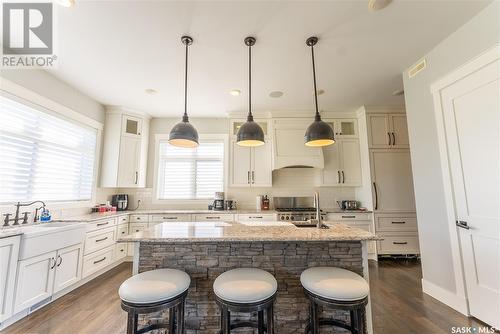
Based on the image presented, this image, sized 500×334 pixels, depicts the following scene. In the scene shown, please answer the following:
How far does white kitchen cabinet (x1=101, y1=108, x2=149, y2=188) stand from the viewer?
3887mm

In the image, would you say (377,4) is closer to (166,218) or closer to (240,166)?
(240,166)

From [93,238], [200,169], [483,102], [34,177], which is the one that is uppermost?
[483,102]

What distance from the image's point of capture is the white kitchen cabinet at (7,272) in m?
1.90

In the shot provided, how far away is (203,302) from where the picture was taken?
1.79 metres

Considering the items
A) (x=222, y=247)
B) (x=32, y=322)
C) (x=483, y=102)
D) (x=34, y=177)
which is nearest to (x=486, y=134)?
(x=483, y=102)

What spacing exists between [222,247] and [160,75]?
2.57 metres

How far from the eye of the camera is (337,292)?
1.34 metres

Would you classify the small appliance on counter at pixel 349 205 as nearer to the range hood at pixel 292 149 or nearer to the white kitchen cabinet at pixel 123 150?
the range hood at pixel 292 149

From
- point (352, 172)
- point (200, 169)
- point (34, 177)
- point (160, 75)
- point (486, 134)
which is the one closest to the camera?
point (486, 134)

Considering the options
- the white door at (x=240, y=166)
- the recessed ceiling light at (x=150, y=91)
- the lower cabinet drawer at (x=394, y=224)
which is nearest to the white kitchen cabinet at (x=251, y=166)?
the white door at (x=240, y=166)

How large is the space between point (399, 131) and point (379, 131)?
381 mm

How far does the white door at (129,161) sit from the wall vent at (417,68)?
4698mm

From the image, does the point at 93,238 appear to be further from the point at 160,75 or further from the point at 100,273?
the point at 160,75

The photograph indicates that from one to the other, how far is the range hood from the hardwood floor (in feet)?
7.23
